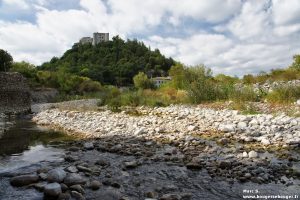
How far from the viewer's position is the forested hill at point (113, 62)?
60022 millimetres

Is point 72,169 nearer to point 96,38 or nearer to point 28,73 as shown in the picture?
point 28,73

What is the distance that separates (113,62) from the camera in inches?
2643

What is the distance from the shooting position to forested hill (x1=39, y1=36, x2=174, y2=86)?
60.0m

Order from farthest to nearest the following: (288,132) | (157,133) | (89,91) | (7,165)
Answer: (89,91)
(157,133)
(288,132)
(7,165)

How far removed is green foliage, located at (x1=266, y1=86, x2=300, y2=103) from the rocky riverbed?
135 inches

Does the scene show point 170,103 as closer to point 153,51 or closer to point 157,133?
point 157,133

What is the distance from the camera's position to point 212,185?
423cm

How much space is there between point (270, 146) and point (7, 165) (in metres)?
5.32

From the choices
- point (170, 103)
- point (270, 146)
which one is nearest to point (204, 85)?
point (170, 103)

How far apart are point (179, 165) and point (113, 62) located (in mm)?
63368

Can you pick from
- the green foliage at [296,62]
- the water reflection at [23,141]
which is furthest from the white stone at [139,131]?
the green foliage at [296,62]

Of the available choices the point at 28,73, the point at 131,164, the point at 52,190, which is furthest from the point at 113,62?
the point at 52,190

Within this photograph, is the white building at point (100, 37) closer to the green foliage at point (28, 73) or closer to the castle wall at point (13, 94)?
the green foliage at point (28, 73)

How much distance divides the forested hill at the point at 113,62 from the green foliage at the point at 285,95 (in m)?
47.3
